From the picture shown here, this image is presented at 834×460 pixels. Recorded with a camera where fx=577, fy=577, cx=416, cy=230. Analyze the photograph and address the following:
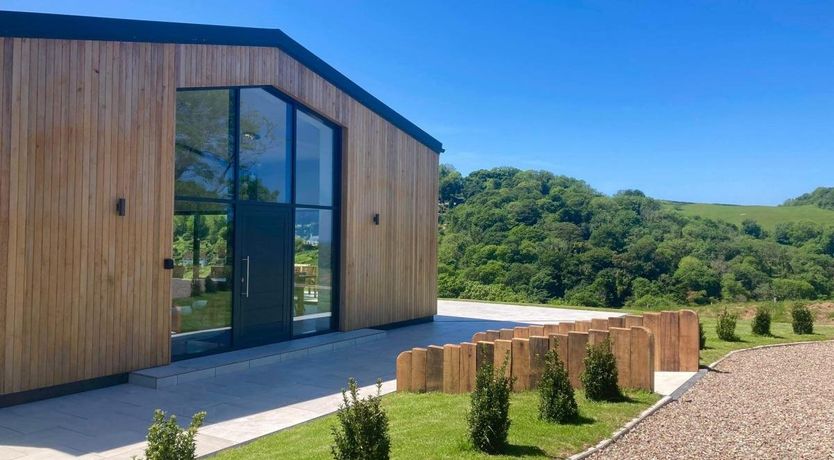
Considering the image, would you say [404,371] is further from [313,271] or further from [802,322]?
[802,322]

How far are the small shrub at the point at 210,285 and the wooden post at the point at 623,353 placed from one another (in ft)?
18.7

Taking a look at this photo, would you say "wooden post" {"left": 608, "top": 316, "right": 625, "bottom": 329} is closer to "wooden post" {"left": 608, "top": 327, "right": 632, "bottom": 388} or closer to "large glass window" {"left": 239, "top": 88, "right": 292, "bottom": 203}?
"wooden post" {"left": 608, "top": 327, "right": 632, "bottom": 388}

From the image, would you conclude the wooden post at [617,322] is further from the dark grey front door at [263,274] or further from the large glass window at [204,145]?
the large glass window at [204,145]

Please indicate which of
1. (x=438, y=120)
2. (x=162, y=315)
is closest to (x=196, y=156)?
(x=162, y=315)

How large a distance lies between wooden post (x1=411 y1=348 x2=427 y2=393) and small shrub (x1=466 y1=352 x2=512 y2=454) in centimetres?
223

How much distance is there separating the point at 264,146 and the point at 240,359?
354 cm

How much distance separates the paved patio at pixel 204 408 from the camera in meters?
5.02

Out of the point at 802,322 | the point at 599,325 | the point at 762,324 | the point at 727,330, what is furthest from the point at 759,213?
the point at 599,325

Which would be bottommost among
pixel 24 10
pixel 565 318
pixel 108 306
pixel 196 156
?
pixel 565 318

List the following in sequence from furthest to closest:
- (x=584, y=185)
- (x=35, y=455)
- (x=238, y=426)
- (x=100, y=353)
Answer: (x=584, y=185) → (x=100, y=353) → (x=238, y=426) → (x=35, y=455)

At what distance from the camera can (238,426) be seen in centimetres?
556

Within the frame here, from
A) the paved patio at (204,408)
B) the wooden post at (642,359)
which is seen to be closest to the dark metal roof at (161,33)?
the paved patio at (204,408)

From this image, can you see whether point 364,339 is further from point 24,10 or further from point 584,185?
point 584,185

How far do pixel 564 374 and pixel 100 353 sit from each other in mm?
5509
